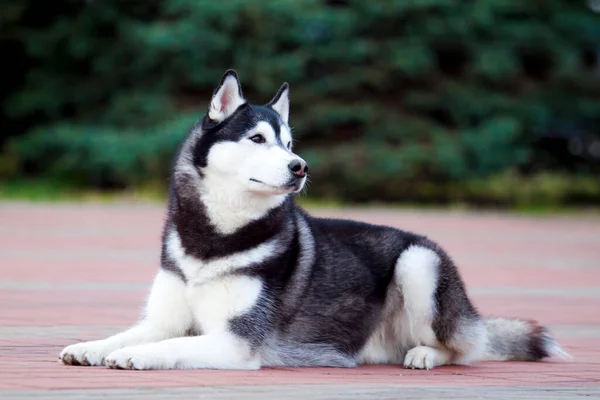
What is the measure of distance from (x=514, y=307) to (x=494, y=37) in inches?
862

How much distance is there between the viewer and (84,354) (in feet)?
19.7

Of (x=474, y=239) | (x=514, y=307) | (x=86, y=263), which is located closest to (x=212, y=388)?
(x=514, y=307)

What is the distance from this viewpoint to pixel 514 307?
1005 centimetres

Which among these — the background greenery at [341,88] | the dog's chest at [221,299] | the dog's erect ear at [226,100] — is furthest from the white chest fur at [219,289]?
the background greenery at [341,88]

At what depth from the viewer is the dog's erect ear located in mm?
6422

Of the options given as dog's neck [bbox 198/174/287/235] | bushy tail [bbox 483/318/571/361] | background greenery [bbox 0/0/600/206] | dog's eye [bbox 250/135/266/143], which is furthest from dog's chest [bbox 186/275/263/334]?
background greenery [bbox 0/0/600/206]

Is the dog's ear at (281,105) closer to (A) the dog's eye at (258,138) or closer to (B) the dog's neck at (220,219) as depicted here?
(A) the dog's eye at (258,138)

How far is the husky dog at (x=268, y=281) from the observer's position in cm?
611

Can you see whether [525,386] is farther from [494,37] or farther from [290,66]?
[494,37]

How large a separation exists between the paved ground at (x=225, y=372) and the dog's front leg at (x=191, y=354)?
0.09 m

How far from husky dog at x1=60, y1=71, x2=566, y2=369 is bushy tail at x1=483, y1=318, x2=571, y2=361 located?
11.4 inches

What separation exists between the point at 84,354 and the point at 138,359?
369mm

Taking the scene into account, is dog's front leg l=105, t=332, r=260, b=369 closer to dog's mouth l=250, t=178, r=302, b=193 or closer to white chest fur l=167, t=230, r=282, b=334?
white chest fur l=167, t=230, r=282, b=334

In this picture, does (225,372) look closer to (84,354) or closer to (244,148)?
(84,354)
